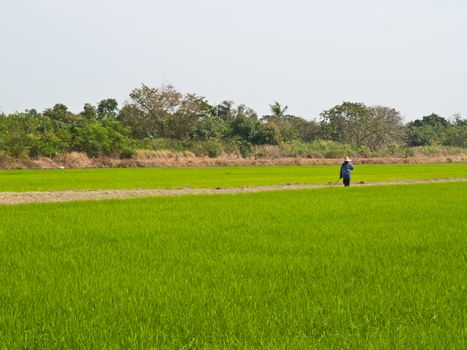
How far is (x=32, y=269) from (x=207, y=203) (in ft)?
30.5

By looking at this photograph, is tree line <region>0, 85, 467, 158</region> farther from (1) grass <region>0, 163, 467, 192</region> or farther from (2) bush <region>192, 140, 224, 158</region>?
(1) grass <region>0, 163, 467, 192</region>

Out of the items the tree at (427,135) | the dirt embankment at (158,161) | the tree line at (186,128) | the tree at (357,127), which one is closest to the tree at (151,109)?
the tree line at (186,128)

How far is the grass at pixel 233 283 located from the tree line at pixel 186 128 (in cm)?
3425

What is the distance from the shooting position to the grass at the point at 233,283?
155 inches

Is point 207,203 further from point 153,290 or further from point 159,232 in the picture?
point 153,290

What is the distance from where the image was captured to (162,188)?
2188 centimetres

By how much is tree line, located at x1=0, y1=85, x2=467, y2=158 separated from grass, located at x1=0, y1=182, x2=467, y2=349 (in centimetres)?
3425

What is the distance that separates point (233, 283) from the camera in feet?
17.9

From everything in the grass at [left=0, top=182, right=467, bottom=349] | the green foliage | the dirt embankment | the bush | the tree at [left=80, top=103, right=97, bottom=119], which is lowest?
the grass at [left=0, top=182, right=467, bottom=349]

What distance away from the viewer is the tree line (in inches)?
1743

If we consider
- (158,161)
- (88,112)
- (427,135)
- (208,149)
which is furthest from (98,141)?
(427,135)

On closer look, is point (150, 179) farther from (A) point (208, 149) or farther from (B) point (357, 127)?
(B) point (357, 127)

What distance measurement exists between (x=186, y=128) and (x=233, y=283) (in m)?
54.0

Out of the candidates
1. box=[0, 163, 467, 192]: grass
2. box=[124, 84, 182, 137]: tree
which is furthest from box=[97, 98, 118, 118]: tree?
box=[0, 163, 467, 192]: grass
